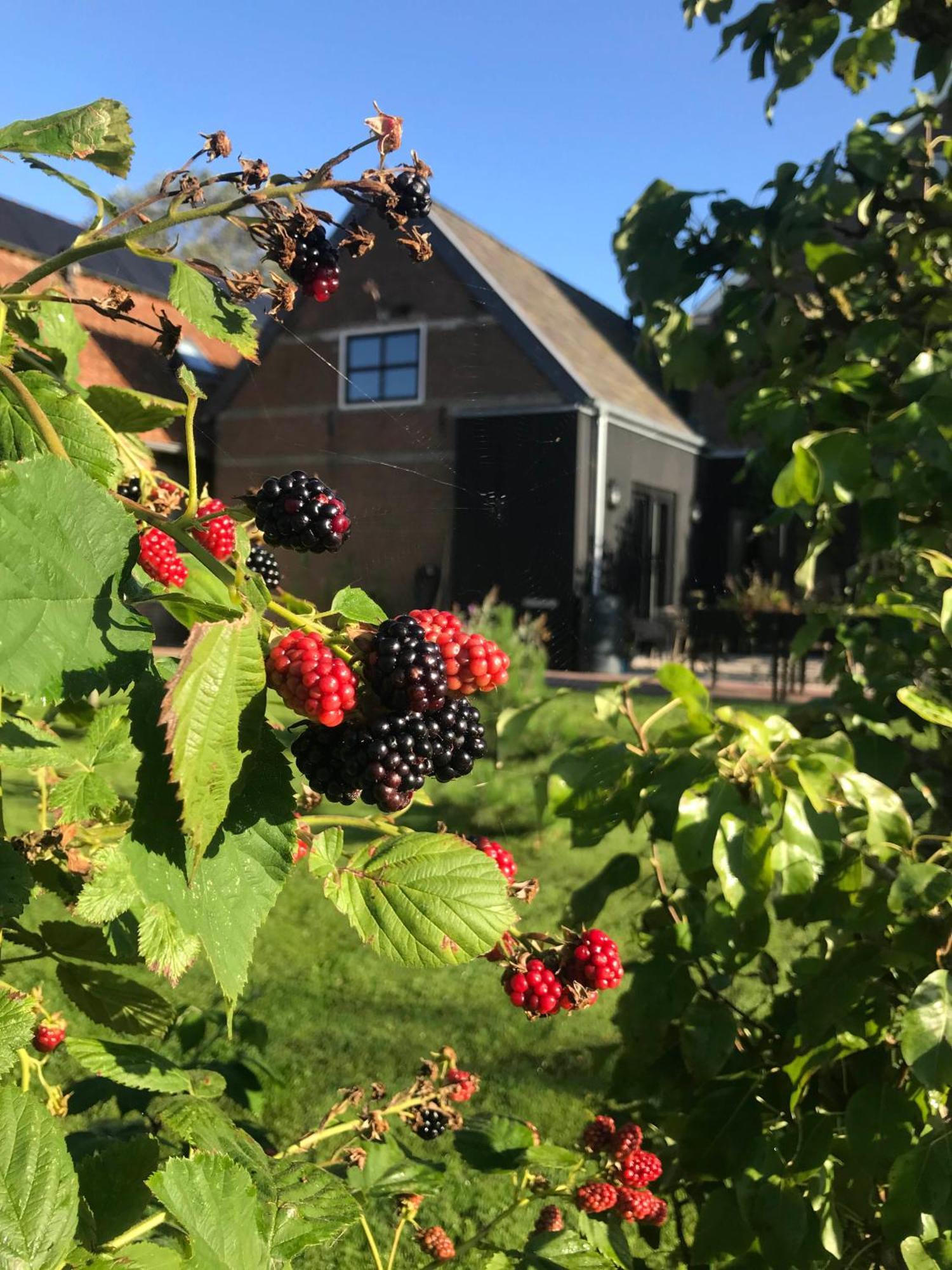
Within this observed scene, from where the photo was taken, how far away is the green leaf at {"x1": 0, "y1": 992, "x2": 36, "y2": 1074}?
57cm

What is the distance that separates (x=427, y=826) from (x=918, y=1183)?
2464 millimetres

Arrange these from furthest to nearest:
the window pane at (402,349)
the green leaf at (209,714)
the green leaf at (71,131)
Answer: the window pane at (402,349)
the green leaf at (71,131)
the green leaf at (209,714)

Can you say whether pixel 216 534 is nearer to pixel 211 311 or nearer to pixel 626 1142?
pixel 211 311

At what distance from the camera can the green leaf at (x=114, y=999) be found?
90 cm

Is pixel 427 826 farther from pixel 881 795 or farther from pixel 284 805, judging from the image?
pixel 284 805

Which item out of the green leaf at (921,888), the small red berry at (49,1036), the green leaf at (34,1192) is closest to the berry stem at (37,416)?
the green leaf at (34,1192)

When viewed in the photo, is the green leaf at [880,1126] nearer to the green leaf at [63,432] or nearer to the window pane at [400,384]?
the window pane at [400,384]

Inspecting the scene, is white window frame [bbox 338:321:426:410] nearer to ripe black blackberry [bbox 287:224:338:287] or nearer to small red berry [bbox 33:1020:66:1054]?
ripe black blackberry [bbox 287:224:338:287]

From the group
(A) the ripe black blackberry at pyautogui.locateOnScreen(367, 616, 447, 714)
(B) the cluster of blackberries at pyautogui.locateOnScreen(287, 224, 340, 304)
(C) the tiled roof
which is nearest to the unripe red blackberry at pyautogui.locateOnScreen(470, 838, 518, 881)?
(A) the ripe black blackberry at pyautogui.locateOnScreen(367, 616, 447, 714)

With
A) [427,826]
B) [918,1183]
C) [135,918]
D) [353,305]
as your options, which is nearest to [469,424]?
[353,305]

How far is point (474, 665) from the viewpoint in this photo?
0.52 meters

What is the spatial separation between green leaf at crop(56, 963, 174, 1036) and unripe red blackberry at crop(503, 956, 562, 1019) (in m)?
0.36

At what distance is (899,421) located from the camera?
4.79ft

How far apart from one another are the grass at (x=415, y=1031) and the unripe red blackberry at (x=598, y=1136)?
231 millimetres
